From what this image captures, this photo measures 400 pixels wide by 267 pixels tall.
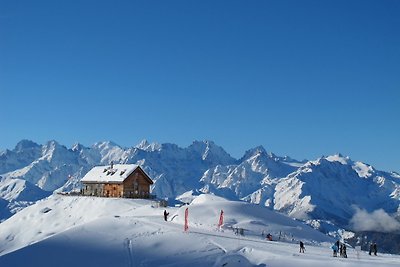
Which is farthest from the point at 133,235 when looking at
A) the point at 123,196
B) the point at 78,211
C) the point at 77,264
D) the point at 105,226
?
the point at 123,196

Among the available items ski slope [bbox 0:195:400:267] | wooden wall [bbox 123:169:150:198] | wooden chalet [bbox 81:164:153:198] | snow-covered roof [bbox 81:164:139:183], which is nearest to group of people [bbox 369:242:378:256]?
ski slope [bbox 0:195:400:267]

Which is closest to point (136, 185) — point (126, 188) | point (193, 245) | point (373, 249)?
point (126, 188)

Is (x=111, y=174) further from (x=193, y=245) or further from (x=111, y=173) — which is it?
(x=193, y=245)

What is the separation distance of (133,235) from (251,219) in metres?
19.2

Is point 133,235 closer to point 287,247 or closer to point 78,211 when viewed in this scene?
point 287,247

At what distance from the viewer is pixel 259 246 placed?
51688 mm

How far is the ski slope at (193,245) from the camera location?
155 feet

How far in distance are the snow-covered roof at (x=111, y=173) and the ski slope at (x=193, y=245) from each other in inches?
1770

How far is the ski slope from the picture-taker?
1863 inches

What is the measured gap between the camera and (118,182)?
115500mm

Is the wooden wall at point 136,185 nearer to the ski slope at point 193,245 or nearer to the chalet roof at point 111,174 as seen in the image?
the chalet roof at point 111,174

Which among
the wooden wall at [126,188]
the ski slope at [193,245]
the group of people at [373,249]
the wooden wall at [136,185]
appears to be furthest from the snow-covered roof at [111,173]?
Result: the group of people at [373,249]

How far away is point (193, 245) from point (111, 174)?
71.7 meters

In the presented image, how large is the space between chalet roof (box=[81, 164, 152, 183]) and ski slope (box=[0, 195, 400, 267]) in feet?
147
